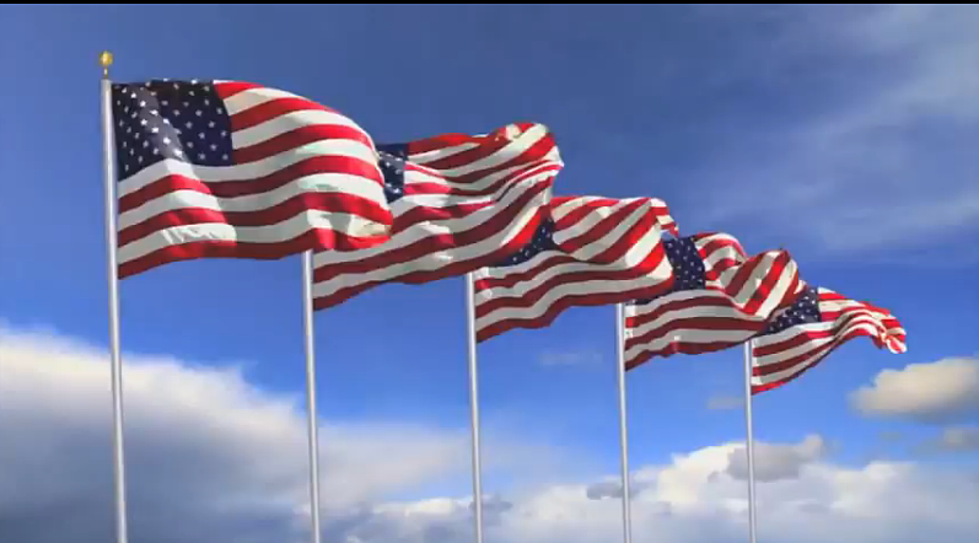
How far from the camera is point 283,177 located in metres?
22.4

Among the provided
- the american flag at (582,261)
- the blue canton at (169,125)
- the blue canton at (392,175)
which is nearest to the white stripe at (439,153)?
the blue canton at (392,175)

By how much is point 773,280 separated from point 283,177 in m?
17.6

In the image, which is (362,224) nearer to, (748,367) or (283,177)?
(283,177)

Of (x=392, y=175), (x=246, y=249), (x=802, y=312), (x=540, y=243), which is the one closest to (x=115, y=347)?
(x=246, y=249)

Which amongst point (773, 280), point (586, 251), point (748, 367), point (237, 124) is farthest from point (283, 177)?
point (748, 367)

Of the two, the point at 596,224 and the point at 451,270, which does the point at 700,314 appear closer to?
the point at 596,224

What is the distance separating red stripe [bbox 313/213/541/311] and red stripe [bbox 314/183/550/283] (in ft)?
0.14

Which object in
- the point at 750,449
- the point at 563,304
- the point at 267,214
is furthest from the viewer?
the point at 750,449

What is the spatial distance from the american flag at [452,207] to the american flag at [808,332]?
14013 mm

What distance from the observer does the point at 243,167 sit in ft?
73.2

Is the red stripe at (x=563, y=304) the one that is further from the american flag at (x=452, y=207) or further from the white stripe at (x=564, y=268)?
the american flag at (x=452, y=207)

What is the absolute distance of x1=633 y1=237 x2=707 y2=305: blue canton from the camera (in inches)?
1398

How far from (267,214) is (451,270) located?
4.99 meters

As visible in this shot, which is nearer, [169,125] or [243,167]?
[169,125]
